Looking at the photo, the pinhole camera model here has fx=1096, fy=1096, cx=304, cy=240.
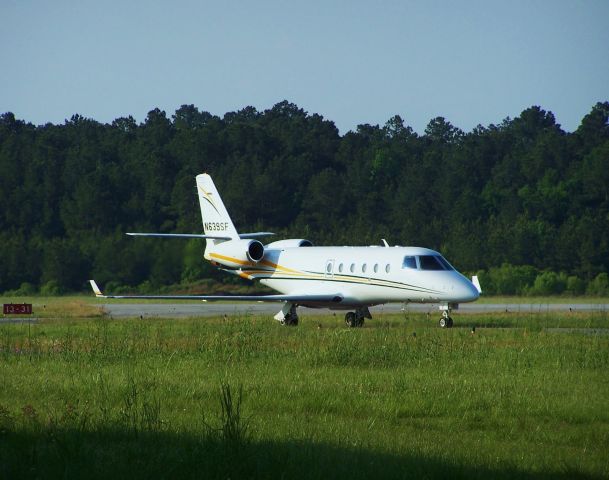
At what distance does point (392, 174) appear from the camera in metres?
92.4

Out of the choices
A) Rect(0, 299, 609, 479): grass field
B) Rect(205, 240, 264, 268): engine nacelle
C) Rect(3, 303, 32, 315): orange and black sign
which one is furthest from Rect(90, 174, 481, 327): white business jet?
Rect(0, 299, 609, 479): grass field

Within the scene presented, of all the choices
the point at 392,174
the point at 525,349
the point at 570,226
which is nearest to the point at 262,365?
the point at 525,349

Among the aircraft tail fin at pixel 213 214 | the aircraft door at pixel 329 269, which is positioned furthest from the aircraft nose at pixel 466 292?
the aircraft tail fin at pixel 213 214

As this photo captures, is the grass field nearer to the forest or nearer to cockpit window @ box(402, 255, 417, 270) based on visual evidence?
cockpit window @ box(402, 255, 417, 270)

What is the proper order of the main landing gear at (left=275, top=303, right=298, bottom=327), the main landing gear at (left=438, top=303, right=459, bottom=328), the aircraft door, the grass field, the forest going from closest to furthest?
the grass field, the main landing gear at (left=438, top=303, right=459, bottom=328), the main landing gear at (left=275, top=303, right=298, bottom=327), the aircraft door, the forest

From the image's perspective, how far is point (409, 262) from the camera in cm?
2906

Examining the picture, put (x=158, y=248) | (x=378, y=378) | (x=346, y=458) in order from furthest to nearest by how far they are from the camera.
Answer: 1. (x=158, y=248)
2. (x=378, y=378)
3. (x=346, y=458)

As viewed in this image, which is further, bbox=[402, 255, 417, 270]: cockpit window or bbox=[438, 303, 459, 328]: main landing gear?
bbox=[402, 255, 417, 270]: cockpit window

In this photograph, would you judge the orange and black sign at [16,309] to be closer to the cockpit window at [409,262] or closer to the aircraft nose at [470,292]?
the cockpit window at [409,262]

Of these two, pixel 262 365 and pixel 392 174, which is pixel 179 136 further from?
pixel 262 365

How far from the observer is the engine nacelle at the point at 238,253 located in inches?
1309

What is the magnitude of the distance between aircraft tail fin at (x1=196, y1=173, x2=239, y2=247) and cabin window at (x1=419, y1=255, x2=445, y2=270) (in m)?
7.64

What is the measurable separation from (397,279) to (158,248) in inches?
683

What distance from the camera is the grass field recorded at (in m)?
9.56
